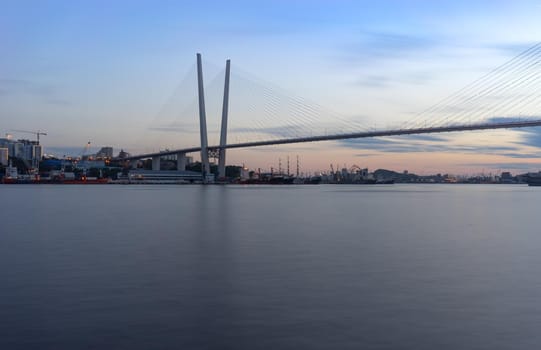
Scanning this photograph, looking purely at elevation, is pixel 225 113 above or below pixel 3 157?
above

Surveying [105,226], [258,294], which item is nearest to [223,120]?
[105,226]

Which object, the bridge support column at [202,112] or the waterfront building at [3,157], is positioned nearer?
the bridge support column at [202,112]

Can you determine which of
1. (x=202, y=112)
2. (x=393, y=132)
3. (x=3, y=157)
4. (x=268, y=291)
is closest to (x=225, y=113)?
(x=202, y=112)

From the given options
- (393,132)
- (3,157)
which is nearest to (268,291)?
(393,132)

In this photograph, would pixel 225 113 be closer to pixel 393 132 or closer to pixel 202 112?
pixel 202 112

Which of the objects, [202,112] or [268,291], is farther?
[202,112]

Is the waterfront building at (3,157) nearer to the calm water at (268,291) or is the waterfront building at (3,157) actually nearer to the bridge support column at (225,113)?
the bridge support column at (225,113)

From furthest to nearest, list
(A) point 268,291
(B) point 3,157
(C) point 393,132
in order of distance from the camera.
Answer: (B) point 3,157 → (C) point 393,132 → (A) point 268,291

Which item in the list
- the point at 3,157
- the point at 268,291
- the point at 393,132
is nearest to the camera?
the point at 268,291

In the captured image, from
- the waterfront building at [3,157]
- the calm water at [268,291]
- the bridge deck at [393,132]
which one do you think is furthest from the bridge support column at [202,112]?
the waterfront building at [3,157]

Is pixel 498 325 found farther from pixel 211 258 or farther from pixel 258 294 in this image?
pixel 211 258

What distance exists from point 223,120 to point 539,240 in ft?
146

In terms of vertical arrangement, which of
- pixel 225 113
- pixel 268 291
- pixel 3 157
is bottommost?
pixel 268 291

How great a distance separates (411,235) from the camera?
1683 centimetres
